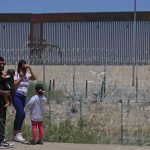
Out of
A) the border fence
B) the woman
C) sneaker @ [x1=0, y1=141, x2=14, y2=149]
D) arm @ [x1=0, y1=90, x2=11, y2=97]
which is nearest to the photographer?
arm @ [x1=0, y1=90, x2=11, y2=97]

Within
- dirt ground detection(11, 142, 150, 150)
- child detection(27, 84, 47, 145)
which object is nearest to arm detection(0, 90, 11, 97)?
child detection(27, 84, 47, 145)

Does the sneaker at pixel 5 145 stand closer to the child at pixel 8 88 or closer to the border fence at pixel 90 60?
the child at pixel 8 88

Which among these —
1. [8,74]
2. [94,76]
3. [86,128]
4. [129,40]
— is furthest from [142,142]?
[129,40]

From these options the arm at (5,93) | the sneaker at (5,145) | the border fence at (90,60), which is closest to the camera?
the arm at (5,93)

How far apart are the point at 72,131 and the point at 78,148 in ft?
4.33

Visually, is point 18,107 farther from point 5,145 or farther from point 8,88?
point 5,145

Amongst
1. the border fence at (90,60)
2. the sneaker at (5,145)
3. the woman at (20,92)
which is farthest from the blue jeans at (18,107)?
the border fence at (90,60)

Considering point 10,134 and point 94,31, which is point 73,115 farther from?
point 94,31

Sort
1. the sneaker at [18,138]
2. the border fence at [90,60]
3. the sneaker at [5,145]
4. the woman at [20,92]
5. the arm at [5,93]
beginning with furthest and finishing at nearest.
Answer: the border fence at [90,60]
the sneaker at [18,138]
the woman at [20,92]
the sneaker at [5,145]
the arm at [5,93]

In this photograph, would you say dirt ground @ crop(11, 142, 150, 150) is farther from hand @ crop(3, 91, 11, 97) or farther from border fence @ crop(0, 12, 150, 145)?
border fence @ crop(0, 12, 150, 145)

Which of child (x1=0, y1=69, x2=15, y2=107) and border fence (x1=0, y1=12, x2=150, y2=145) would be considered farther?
border fence (x1=0, y1=12, x2=150, y2=145)

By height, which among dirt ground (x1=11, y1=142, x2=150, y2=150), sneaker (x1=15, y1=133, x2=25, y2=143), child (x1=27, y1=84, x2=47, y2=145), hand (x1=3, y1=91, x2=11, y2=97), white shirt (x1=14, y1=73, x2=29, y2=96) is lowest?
dirt ground (x1=11, y1=142, x2=150, y2=150)

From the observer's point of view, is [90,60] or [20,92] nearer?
[20,92]

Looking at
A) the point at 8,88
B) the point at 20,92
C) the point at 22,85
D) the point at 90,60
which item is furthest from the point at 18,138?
the point at 90,60
